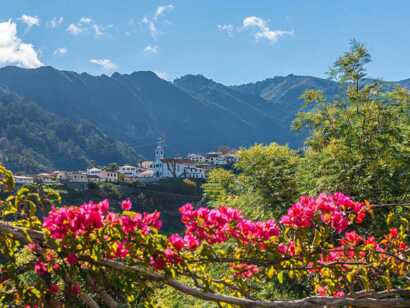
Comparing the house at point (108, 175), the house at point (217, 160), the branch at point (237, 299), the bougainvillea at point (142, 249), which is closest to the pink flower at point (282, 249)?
the bougainvillea at point (142, 249)

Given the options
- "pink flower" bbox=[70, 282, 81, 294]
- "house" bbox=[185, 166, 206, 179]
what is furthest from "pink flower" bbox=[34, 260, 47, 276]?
"house" bbox=[185, 166, 206, 179]

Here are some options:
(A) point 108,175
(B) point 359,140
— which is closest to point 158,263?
(B) point 359,140

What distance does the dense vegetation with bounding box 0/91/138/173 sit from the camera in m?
160

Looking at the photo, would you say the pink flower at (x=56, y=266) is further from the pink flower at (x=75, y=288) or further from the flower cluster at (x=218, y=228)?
the flower cluster at (x=218, y=228)

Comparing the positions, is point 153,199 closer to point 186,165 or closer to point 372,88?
A: point 186,165

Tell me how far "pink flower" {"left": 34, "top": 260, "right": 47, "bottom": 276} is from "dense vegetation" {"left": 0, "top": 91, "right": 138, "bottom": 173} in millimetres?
157087

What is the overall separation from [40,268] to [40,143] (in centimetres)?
18520

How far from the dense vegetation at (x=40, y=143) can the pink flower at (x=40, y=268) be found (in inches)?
6185

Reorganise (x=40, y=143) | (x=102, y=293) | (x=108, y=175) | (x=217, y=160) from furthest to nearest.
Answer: (x=40, y=143)
(x=217, y=160)
(x=108, y=175)
(x=102, y=293)

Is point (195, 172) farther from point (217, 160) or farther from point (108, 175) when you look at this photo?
point (108, 175)

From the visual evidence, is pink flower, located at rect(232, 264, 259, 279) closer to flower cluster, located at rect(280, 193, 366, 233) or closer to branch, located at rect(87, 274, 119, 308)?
flower cluster, located at rect(280, 193, 366, 233)

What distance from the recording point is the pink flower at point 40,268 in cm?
255

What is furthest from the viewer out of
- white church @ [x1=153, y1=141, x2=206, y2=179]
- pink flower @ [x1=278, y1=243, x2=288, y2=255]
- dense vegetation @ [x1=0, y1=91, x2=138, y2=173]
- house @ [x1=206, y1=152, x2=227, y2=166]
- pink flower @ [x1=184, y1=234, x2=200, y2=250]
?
dense vegetation @ [x1=0, y1=91, x2=138, y2=173]

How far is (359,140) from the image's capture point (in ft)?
38.5
